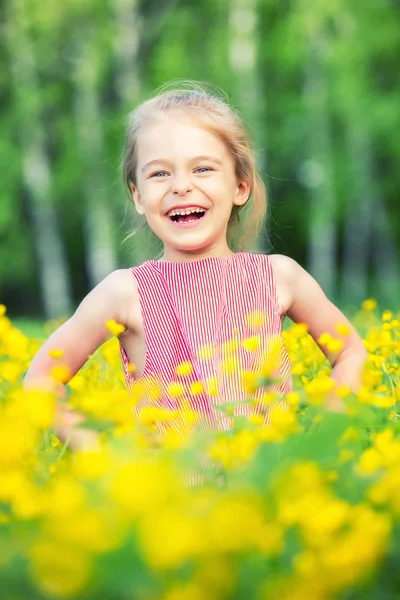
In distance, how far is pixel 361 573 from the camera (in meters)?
0.93

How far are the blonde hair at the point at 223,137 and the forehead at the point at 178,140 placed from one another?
0.10 ft

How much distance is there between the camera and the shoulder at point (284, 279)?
106 inches

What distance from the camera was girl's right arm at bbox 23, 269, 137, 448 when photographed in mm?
2365

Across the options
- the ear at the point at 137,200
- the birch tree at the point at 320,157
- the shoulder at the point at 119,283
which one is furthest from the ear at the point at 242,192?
the birch tree at the point at 320,157

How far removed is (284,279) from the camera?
2.70 meters

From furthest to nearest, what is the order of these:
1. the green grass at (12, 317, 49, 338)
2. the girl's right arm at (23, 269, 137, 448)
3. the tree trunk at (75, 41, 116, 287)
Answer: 1. the tree trunk at (75, 41, 116, 287)
2. the green grass at (12, 317, 49, 338)
3. the girl's right arm at (23, 269, 137, 448)

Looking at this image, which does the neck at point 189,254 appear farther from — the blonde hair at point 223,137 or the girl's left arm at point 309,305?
the blonde hair at point 223,137

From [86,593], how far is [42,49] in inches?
756

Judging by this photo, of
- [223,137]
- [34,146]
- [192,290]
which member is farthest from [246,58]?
[192,290]

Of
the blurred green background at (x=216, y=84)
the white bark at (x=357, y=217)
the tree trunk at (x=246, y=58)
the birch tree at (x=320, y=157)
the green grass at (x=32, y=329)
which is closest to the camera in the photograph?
the green grass at (x=32, y=329)

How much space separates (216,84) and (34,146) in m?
4.08

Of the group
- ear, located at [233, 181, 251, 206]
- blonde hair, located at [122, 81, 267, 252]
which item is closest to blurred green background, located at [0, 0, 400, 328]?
blonde hair, located at [122, 81, 267, 252]

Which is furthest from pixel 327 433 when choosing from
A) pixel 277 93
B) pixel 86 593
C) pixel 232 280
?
pixel 277 93

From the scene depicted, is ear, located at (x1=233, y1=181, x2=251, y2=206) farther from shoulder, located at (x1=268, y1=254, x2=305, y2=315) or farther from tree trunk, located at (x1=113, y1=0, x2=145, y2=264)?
tree trunk, located at (x1=113, y1=0, x2=145, y2=264)
